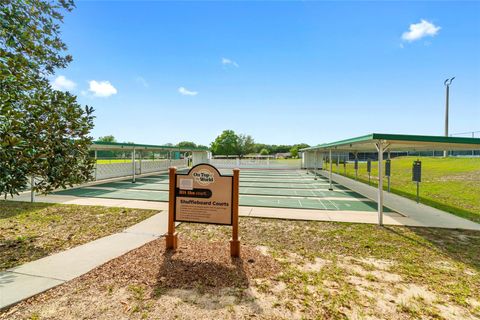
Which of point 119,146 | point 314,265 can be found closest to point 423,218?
point 314,265

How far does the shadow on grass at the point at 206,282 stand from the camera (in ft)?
11.1

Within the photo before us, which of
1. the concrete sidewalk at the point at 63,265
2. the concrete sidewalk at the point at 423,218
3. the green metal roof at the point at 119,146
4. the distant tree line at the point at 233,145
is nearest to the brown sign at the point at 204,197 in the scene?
the concrete sidewalk at the point at 63,265

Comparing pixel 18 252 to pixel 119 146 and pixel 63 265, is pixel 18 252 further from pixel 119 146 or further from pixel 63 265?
pixel 119 146

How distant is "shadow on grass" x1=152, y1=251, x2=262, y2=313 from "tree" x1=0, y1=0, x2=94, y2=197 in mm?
3232

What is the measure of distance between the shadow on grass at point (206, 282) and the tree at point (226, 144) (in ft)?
211

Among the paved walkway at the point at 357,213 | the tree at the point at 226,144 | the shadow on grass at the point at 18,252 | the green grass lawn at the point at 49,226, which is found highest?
the tree at the point at 226,144

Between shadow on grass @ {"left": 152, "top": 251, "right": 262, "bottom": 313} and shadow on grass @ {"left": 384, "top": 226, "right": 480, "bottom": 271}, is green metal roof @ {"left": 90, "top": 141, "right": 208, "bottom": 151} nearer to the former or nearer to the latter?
shadow on grass @ {"left": 152, "top": 251, "right": 262, "bottom": 313}

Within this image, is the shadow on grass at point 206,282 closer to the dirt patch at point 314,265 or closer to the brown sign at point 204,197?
the brown sign at point 204,197

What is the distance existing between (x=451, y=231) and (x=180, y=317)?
7.82 m

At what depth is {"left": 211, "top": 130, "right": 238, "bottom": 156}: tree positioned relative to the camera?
226 feet

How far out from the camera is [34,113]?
4.84 meters

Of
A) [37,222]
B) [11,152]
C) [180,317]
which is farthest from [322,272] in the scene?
[37,222]

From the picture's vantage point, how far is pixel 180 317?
302 centimetres

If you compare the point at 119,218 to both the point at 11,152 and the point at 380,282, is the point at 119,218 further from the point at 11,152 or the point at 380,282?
the point at 380,282
